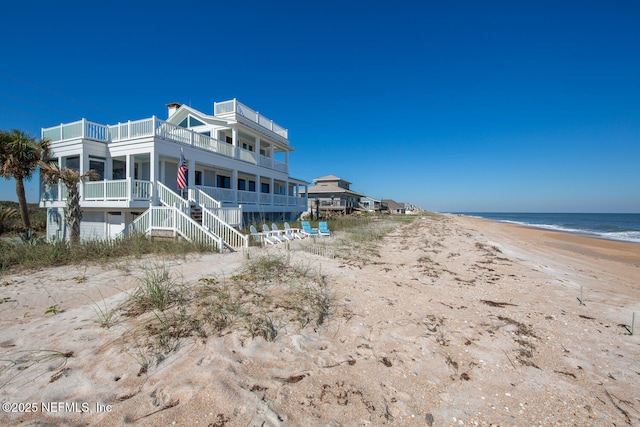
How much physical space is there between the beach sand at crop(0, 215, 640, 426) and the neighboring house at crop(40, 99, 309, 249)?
580cm

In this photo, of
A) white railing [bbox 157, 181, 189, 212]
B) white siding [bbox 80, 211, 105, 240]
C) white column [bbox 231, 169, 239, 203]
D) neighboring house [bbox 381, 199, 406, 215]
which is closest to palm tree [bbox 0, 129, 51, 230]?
white siding [bbox 80, 211, 105, 240]

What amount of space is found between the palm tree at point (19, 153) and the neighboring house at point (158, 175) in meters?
0.58

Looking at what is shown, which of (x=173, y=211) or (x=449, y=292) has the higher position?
(x=173, y=211)

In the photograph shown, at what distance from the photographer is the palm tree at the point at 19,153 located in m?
13.8

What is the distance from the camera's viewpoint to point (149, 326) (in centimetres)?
355

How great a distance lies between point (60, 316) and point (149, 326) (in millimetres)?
1772

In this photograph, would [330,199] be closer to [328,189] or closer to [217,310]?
[328,189]

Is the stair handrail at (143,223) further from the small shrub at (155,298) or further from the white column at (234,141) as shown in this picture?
the white column at (234,141)

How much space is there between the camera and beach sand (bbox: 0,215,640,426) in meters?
2.32

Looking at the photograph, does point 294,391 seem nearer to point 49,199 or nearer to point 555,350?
point 555,350

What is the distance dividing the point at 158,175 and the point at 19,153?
7.29m

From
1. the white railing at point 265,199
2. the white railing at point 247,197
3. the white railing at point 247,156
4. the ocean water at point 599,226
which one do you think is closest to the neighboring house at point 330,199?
the white railing at point 265,199

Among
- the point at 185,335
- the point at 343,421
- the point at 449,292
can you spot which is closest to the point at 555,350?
the point at 449,292

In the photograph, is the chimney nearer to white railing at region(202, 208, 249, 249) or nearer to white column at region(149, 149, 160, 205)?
white column at region(149, 149, 160, 205)
